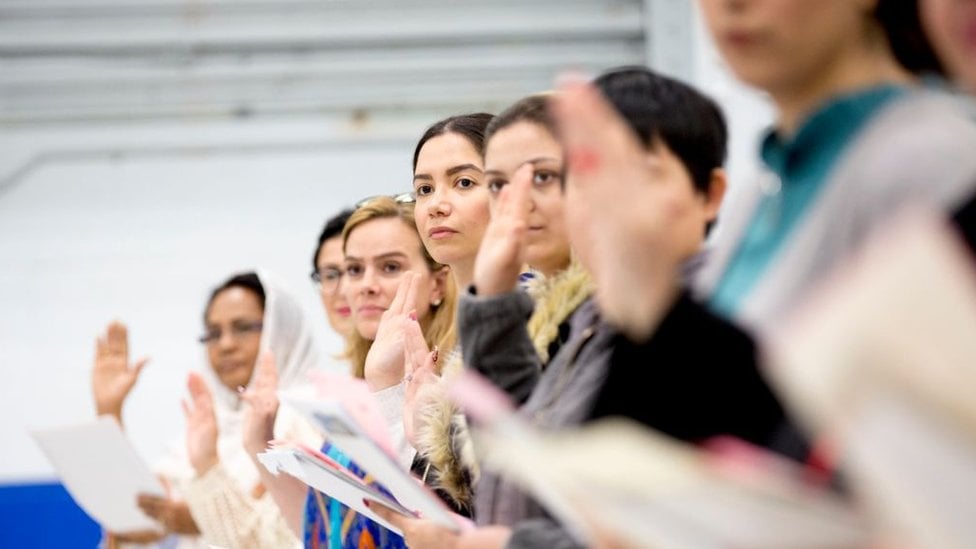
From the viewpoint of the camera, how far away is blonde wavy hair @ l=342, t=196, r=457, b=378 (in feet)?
9.06

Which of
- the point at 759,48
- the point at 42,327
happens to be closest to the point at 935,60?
the point at 759,48

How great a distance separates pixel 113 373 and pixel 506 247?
2682mm

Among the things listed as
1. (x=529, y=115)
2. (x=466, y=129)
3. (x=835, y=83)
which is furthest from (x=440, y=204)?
(x=835, y=83)

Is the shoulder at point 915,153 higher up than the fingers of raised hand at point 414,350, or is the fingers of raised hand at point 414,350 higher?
the shoulder at point 915,153

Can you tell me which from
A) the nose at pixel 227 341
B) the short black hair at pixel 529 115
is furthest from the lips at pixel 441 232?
the nose at pixel 227 341

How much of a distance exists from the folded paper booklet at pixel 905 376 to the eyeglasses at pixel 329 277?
295 centimetres

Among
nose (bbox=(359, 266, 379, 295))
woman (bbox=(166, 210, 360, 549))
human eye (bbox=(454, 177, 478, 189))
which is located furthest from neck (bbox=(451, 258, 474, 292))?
woman (bbox=(166, 210, 360, 549))

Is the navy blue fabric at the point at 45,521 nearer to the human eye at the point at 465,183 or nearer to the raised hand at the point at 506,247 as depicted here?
the human eye at the point at 465,183

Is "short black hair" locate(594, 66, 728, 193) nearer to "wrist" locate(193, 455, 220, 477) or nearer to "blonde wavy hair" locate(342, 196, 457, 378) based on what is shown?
"blonde wavy hair" locate(342, 196, 457, 378)

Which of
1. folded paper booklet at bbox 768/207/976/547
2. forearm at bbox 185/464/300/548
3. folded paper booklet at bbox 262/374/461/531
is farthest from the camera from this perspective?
forearm at bbox 185/464/300/548

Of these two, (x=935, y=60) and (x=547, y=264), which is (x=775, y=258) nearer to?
(x=935, y=60)

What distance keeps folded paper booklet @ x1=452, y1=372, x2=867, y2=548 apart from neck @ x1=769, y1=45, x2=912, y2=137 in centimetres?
34

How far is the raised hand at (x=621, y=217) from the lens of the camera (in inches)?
42.8

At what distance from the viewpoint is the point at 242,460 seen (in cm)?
371
